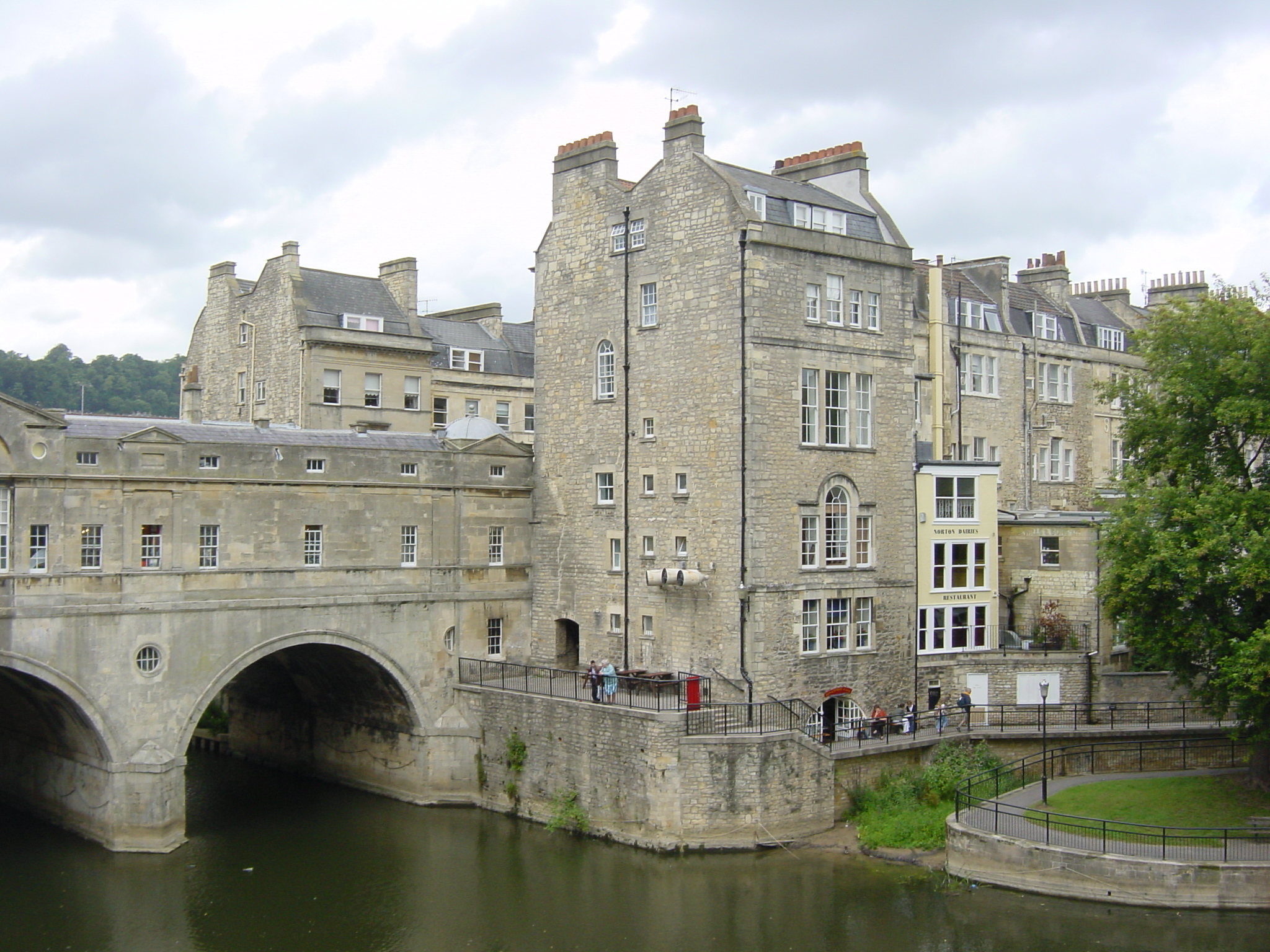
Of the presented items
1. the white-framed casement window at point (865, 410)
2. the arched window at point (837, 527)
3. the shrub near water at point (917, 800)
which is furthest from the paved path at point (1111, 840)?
the white-framed casement window at point (865, 410)

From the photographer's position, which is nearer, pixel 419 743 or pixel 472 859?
pixel 472 859

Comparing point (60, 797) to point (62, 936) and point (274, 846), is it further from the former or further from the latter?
point (62, 936)

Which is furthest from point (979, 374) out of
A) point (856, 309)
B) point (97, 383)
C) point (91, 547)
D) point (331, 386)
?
point (97, 383)

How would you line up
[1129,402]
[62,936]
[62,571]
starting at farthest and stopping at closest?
1. [1129,402]
2. [62,571]
3. [62,936]

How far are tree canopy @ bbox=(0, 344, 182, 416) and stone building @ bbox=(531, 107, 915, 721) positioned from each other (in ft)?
192

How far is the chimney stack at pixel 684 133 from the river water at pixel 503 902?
57.7ft

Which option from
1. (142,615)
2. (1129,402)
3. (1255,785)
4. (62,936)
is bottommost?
(62,936)

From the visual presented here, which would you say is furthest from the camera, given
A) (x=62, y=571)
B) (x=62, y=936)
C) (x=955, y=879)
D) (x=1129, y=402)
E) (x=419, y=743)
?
(x=419, y=743)

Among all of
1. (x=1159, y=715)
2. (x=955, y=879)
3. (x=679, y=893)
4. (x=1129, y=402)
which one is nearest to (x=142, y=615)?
(x=679, y=893)

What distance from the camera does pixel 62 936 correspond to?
26.4 meters

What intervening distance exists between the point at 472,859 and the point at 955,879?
1087cm

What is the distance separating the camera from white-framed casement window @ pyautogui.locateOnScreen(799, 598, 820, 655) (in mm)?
34625

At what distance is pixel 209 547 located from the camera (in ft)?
108

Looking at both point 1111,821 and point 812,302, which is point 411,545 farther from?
point 1111,821
